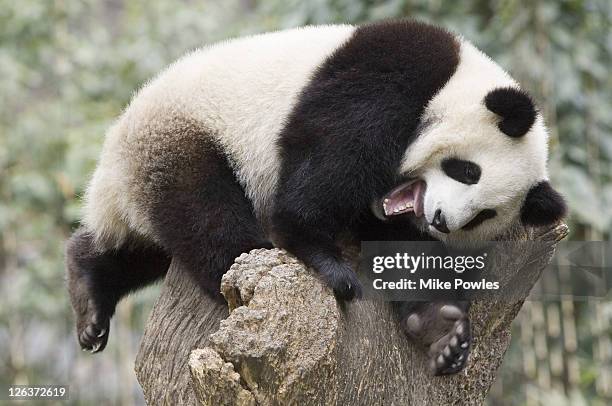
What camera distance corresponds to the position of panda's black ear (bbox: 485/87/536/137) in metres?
3.50

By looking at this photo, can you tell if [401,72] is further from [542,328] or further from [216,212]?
[542,328]

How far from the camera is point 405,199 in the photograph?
3756 millimetres

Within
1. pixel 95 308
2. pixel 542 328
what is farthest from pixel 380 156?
pixel 542 328

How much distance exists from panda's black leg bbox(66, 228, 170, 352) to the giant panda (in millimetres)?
266

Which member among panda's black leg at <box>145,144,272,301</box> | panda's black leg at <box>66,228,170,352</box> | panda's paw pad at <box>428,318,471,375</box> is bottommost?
panda's black leg at <box>66,228,170,352</box>

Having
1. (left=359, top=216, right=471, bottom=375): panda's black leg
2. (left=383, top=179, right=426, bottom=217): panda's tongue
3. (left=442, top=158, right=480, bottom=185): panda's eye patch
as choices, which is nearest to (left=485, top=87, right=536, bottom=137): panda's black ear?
(left=442, top=158, right=480, bottom=185): panda's eye patch

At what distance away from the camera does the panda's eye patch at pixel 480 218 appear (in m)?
3.62

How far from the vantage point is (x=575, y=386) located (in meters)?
6.28

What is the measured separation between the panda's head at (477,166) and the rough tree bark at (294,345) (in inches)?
6.2

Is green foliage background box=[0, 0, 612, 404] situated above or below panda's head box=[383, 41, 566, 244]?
below

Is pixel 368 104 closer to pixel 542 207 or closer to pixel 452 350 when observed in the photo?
pixel 542 207

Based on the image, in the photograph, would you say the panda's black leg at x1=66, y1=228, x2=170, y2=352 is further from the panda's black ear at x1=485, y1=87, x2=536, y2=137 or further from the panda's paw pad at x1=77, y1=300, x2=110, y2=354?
the panda's black ear at x1=485, y1=87, x2=536, y2=137

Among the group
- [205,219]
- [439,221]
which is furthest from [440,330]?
[205,219]

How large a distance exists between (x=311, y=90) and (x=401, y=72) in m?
0.40
